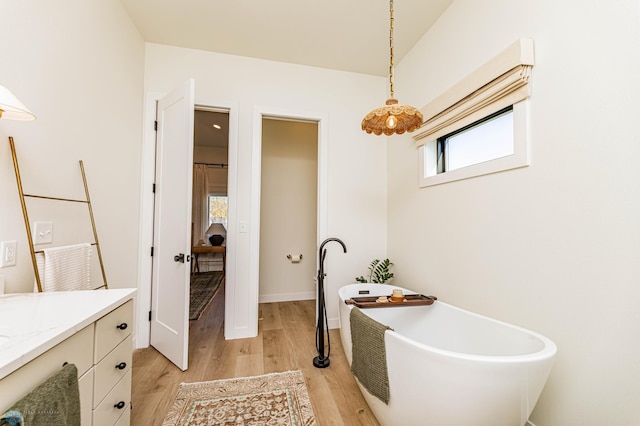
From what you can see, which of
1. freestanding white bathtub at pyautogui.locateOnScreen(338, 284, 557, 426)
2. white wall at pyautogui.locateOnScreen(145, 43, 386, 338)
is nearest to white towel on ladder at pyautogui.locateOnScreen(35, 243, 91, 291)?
white wall at pyautogui.locateOnScreen(145, 43, 386, 338)

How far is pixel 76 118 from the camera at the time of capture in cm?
→ 164

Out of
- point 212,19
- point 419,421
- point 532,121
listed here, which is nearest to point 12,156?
point 212,19

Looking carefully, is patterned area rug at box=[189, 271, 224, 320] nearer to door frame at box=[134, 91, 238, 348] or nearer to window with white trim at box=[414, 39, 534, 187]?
door frame at box=[134, 91, 238, 348]

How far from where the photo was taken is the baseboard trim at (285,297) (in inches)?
149

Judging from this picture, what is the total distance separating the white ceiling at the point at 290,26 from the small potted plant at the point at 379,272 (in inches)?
86.2

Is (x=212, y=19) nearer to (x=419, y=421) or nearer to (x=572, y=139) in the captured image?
(x=572, y=139)

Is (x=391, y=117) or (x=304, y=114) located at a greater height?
(x=304, y=114)

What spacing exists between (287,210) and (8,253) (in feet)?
9.59

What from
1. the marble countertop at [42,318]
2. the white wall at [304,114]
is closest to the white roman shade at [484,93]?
the white wall at [304,114]

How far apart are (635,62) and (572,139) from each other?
0.33m

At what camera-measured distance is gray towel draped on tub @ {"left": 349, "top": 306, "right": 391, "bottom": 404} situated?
1.28 meters

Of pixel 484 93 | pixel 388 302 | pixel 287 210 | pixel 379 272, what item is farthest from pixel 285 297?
pixel 484 93

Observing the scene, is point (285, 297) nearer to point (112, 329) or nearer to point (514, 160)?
point (112, 329)

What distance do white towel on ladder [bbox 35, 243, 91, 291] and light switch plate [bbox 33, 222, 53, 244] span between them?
0.11 meters
